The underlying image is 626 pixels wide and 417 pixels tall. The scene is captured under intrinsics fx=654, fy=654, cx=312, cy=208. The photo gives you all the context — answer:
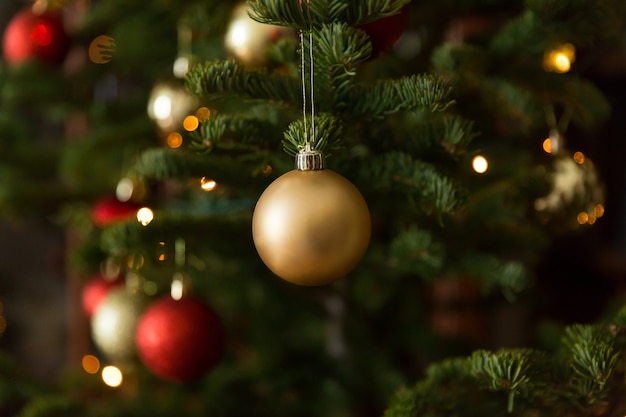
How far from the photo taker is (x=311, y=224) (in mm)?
413

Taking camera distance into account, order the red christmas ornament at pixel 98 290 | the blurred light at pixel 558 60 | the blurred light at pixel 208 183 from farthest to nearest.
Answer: the red christmas ornament at pixel 98 290
the blurred light at pixel 558 60
the blurred light at pixel 208 183

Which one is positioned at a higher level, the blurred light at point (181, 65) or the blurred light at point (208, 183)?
the blurred light at point (181, 65)

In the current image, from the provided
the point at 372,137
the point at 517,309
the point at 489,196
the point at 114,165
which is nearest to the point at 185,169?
the point at 372,137

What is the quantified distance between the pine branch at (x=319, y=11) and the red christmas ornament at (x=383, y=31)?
4 centimetres

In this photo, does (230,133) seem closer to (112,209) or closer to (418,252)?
(418,252)

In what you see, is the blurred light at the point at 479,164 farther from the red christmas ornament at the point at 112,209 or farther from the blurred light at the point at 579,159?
the red christmas ornament at the point at 112,209

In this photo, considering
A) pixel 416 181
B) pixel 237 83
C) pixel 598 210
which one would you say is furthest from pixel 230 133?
pixel 598 210

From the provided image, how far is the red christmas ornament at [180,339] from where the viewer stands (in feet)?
2.03

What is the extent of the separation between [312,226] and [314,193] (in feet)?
0.07

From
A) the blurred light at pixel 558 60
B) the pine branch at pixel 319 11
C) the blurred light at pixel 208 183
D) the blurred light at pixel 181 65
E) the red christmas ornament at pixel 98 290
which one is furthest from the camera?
the red christmas ornament at pixel 98 290

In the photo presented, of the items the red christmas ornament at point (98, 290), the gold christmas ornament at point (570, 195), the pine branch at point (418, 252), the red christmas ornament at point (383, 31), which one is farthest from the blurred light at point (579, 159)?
the red christmas ornament at point (98, 290)

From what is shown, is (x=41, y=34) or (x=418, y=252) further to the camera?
(x=41, y=34)

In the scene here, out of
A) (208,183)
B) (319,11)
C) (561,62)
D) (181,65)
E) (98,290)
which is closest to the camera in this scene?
(319,11)

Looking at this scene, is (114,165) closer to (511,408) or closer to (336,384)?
(336,384)
